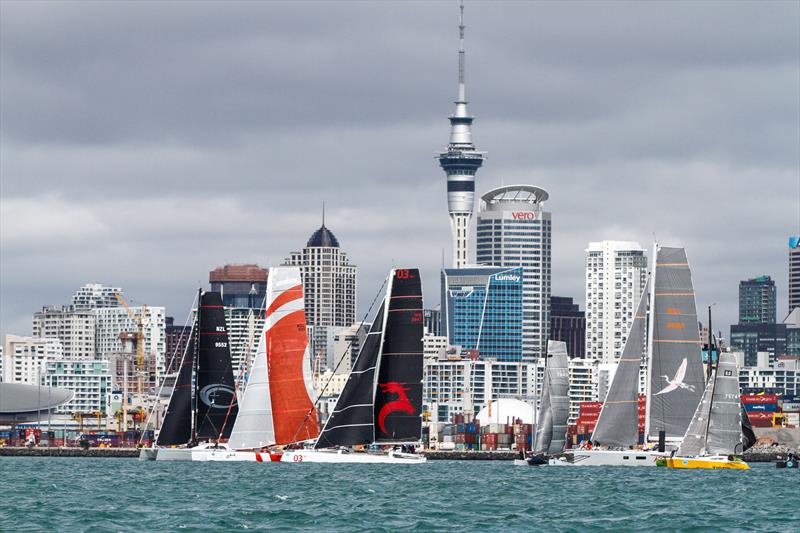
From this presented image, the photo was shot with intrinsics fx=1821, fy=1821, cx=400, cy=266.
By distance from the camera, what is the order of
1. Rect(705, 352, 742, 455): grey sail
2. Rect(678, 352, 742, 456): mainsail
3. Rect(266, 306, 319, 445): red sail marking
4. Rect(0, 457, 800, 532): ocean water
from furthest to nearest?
Rect(266, 306, 319, 445): red sail marking
Rect(678, 352, 742, 456): mainsail
Rect(705, 352, 742, 455): grey sail
Rect(0, 457, 800, 532): ocean water

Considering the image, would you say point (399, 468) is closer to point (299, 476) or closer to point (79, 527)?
point (299, 476)

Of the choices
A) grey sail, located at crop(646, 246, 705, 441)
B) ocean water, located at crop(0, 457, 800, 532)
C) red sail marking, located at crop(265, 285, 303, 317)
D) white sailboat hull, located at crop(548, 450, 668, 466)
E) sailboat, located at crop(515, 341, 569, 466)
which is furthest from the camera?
sailboat, located at crop(515, 341, 569, 466)

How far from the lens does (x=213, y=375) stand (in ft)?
386

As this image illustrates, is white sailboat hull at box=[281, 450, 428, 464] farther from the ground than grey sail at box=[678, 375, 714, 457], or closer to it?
closer to it

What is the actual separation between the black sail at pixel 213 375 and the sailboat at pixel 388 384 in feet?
41.4

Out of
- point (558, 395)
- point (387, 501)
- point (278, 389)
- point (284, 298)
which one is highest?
point (284, 298)

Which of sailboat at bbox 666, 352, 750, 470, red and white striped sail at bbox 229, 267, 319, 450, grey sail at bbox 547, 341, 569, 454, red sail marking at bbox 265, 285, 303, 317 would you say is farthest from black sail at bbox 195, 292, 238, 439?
sailboat at bbox 666, 352, 750, 470

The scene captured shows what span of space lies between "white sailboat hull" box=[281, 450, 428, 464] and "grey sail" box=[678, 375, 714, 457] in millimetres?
16320

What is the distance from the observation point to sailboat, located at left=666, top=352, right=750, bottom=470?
108m

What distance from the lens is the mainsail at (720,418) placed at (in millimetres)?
107875

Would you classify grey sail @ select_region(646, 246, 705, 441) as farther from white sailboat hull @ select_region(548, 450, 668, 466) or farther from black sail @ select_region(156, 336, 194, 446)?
black sail @ select_region(156, 336, 194, 446)

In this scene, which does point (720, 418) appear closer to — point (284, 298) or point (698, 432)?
point (698, 432)

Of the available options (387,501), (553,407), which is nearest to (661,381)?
(553,407)

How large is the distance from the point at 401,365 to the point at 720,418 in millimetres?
19624
